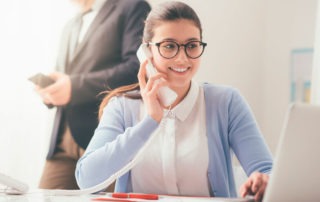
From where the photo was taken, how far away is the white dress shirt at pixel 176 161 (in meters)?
1.21

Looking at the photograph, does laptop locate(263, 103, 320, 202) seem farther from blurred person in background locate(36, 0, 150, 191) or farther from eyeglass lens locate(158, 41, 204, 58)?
blurred person in background locate(36, 0, 150, 191)

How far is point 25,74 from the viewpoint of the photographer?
5.91 ft

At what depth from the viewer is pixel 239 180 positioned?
1.30 m

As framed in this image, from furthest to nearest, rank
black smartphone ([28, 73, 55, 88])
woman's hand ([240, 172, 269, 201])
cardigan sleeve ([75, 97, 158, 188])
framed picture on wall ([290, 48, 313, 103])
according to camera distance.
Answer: black smartphone ([28, 73, 55, 88]) → framed picture on wall ([290, 48, 313, 103]) → cardigan sleeve ([75, 97, 158, 188]) → woman's hand ([240, 172, 269, 201])

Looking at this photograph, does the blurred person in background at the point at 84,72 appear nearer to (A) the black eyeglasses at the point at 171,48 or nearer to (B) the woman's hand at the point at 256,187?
(A) the black eyeglasses at the point at 171,48

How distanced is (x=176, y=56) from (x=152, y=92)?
16 cm

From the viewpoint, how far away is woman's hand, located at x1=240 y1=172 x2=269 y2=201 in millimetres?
897

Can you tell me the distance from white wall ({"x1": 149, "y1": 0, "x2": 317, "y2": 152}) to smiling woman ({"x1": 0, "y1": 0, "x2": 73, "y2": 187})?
49cm

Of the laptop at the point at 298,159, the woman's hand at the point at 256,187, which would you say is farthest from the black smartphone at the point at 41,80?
the laptop at the point at 298,159

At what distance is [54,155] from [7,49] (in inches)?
18.6

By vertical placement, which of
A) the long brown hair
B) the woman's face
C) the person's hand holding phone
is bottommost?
the person's hand holding phone

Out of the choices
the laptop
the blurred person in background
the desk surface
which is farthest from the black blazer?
the laptop

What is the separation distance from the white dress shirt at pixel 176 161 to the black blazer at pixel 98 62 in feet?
1.57

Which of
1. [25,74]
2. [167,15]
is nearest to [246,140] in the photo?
[167,15]
